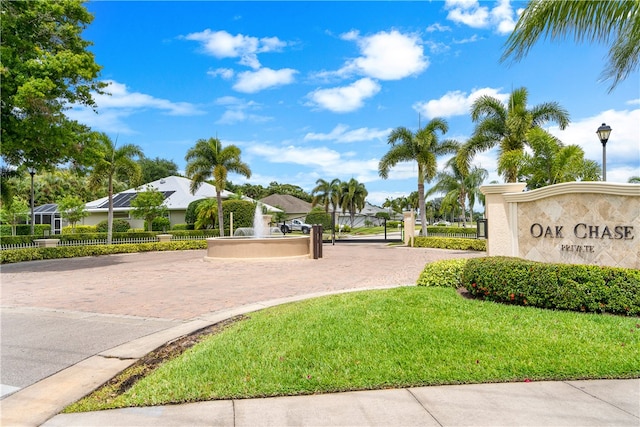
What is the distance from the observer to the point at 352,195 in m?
54.7

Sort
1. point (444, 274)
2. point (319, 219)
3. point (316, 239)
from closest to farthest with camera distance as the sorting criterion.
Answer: point (444, 274) < point (316, 239) < point (319, 219)

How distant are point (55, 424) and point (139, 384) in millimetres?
803

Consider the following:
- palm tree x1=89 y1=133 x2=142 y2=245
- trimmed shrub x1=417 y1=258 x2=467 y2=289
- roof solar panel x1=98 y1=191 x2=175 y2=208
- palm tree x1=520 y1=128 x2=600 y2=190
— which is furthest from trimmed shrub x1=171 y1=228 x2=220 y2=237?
trimmed shrub x1=417 y1=258 x2=467 y2=289

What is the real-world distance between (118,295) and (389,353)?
24.0 feet

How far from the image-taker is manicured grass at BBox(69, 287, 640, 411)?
392 centimetres

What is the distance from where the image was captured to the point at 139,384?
4055 millimetres

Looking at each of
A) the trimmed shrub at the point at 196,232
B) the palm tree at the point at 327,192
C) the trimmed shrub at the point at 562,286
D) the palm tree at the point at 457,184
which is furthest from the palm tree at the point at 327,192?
the trimmed shrub at the point at 562,286

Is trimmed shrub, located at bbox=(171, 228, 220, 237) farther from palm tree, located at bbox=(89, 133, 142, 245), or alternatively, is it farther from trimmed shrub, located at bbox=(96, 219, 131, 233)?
trimmed shrub, located at bbox=(96, 219, 131, 233)

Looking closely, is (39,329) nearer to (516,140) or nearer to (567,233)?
(567,233)

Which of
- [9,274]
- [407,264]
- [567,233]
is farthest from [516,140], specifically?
[9,274]

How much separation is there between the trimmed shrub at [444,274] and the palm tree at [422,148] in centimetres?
1764

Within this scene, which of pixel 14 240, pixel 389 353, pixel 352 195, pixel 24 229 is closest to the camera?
pixel 389 353

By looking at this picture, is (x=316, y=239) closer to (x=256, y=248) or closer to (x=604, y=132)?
(x=256, y=248)

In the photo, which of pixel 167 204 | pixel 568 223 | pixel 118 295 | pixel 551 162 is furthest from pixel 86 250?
pixel 551 162
